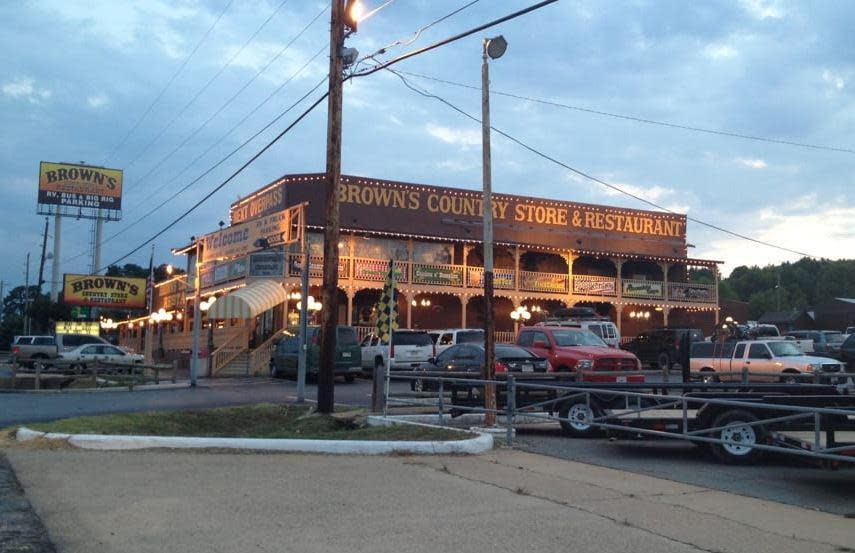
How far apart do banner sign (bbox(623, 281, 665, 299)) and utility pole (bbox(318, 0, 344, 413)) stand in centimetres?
2959

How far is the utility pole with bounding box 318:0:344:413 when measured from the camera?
1662cm

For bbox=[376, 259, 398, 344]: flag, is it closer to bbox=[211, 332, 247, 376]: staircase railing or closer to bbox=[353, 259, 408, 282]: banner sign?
bbox=[211, 332, 247, 376]: staircase railing

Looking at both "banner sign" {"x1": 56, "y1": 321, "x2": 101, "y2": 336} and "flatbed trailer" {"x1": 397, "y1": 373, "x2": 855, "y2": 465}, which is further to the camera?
"banner sign" {"x1": 56, "y1": 321, "x2": 101, "y2": 336}

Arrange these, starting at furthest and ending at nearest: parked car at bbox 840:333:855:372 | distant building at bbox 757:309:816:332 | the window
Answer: distant building at bbox 757:309:816:332, parked car at bbox 840:333:855:372, the window

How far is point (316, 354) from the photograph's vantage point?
96.2 ft

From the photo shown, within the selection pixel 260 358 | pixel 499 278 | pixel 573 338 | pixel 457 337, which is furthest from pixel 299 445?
pixel 499 278

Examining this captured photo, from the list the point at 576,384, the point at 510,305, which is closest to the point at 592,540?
the point at 576,384

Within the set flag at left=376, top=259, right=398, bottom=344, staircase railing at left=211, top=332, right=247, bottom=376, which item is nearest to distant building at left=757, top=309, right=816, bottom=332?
staircase railing at left=211, top=332, right=247, bottom=376

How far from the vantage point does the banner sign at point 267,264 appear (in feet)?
105

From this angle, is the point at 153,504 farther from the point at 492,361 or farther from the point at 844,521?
the point at 492,361

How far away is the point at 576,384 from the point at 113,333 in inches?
2337

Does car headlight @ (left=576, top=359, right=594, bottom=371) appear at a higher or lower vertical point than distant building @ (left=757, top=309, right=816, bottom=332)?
lower

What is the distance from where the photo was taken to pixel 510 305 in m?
44.3

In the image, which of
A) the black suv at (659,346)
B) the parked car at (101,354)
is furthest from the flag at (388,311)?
the parked car at (101,354)
